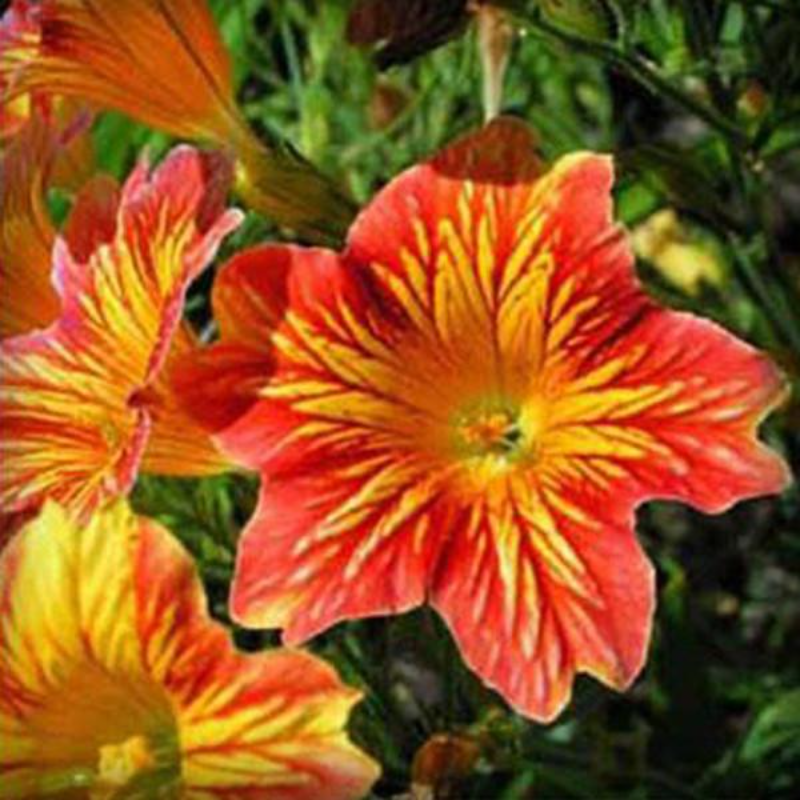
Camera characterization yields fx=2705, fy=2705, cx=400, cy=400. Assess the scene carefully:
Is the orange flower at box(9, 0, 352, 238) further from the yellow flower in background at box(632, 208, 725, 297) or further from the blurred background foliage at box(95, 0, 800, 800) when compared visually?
the yellow flower in background at box(632, 208, 725, 297)

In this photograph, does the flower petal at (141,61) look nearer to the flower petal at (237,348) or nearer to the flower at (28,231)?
the flower at (28,231)

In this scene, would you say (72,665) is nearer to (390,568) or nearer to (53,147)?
(390,568)

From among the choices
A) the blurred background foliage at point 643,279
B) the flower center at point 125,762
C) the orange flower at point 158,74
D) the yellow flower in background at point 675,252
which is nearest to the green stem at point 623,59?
the blurred background foliage at point 643,279

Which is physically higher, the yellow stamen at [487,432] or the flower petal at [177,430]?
the flower petal at [177,430]

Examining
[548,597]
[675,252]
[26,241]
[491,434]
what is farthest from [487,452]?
[675,252]

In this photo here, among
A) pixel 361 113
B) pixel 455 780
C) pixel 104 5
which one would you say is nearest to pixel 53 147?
pixel 104 5

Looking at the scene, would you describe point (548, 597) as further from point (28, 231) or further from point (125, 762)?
point (28, 231)

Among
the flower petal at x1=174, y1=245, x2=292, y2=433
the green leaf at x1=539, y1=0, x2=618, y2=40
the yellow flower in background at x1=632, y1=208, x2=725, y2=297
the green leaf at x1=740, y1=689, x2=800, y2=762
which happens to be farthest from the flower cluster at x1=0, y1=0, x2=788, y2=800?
the yellow flower in background at x1=632, y1=208, x2=725, y2=297

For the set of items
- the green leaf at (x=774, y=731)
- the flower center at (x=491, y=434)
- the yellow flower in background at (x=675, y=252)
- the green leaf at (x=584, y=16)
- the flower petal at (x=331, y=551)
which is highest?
the green leaf at (x=584, y=16)
